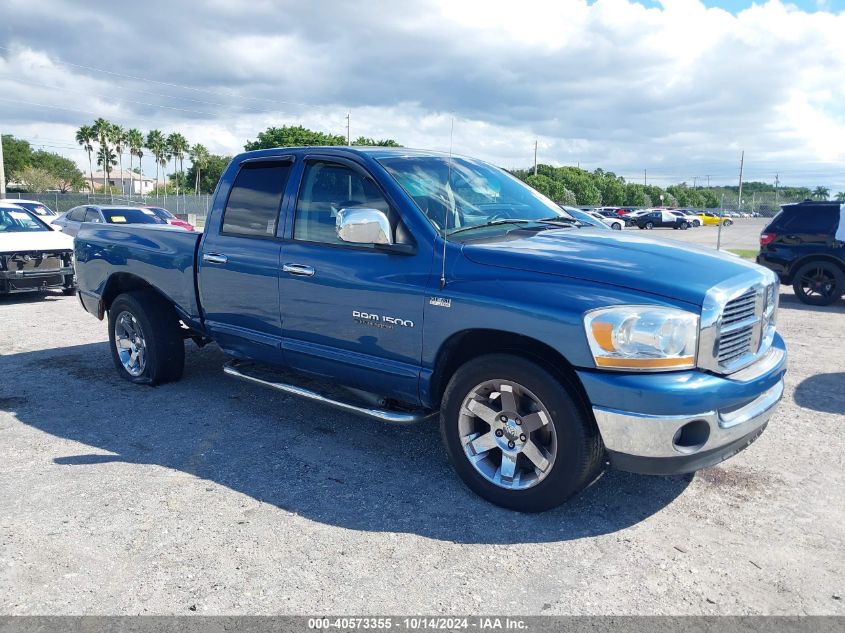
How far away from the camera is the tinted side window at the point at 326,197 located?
4.30m

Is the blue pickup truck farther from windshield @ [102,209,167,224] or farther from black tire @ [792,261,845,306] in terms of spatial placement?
windshield @ [102,209,167,224]

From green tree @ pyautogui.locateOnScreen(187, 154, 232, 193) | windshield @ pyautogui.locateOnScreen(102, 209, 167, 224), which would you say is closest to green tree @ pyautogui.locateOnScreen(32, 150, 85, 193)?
green tree @ pyautogui.locateOnScreen(187, 154, 232, 193)

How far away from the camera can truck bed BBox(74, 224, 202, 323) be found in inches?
212

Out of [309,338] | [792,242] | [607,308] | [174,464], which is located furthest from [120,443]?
[792,242]

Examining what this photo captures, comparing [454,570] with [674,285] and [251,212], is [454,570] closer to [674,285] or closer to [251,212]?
[674,285]

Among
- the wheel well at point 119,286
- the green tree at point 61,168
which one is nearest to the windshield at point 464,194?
the wheel well at point 119,286

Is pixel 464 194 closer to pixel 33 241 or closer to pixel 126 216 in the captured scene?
pixel 33 241

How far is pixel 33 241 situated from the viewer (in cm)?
1091

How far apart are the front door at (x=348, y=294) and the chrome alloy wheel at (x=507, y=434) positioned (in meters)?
0.46

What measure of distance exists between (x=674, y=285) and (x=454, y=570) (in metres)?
1.69

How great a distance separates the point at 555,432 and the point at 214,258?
295cm

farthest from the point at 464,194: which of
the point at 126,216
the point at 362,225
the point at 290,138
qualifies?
the point at 290,138

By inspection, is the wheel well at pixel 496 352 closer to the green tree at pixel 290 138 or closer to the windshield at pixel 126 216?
the windshield at pixel 126 216

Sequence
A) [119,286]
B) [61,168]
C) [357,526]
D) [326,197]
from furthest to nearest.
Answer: [61,168] < [119,286] < [326,197] < [357,526]
